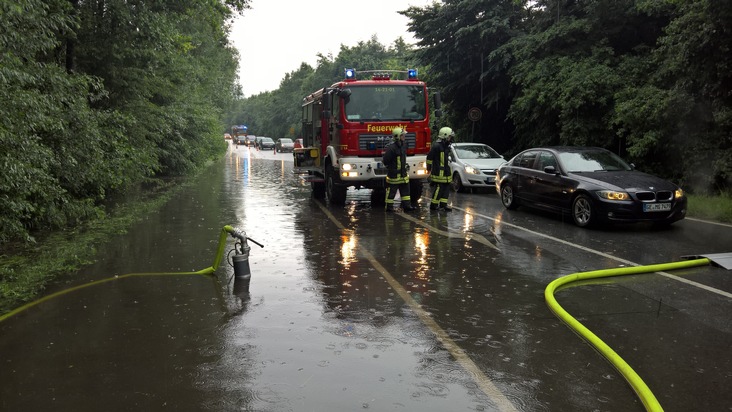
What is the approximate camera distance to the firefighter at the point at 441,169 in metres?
13.4

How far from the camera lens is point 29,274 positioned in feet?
24.2

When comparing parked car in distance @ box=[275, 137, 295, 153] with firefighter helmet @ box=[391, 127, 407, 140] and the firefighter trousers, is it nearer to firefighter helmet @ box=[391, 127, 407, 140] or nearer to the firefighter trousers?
the firefighter trousers

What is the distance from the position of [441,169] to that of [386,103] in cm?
223

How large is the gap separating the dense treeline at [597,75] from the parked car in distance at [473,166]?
9.25ft

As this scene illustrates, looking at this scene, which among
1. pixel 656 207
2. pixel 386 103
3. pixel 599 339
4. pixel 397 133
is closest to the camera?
pixel 599 339

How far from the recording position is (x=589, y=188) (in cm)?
1095

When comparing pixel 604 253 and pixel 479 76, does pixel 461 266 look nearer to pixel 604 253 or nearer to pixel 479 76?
pixel 604 253

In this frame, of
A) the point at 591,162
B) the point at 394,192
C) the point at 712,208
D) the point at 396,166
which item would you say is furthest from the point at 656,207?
the point at 394,192

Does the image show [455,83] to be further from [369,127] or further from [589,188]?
[589,188]

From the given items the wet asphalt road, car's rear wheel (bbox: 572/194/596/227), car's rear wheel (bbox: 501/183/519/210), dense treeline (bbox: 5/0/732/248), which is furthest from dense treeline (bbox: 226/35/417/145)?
the wet asphalt road

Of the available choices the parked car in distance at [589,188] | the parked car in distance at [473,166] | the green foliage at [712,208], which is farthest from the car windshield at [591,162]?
the parked car in distance at [473,166]

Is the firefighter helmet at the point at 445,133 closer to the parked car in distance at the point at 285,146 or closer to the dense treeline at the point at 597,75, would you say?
the dense treeline at the point at 597,75

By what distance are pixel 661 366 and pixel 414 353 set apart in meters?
1.79

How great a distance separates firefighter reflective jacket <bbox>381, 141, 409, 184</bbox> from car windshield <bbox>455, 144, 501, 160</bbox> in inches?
239
